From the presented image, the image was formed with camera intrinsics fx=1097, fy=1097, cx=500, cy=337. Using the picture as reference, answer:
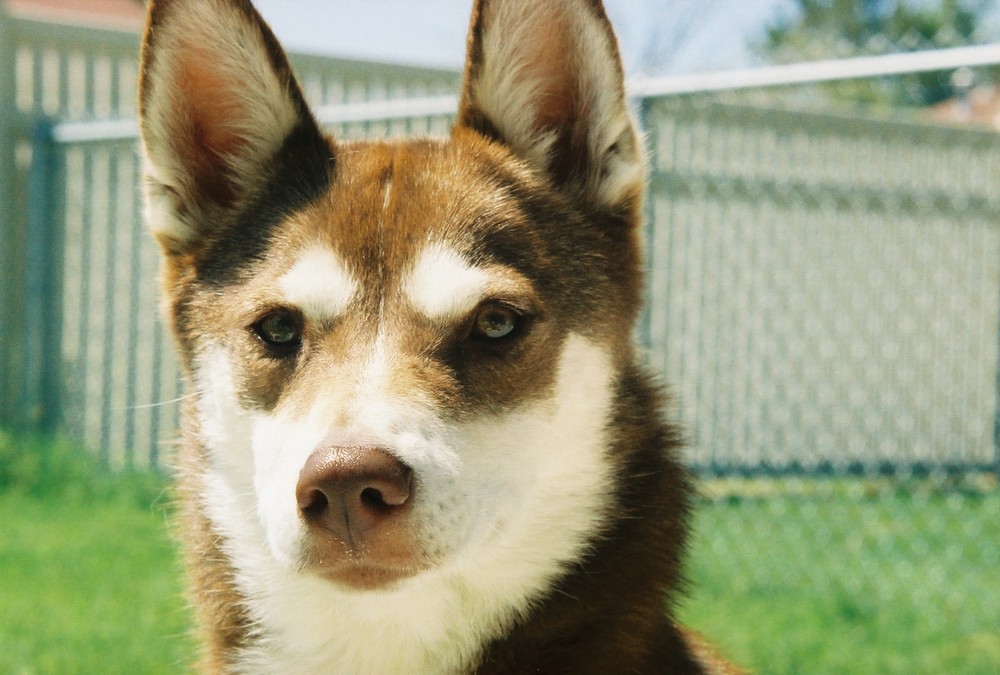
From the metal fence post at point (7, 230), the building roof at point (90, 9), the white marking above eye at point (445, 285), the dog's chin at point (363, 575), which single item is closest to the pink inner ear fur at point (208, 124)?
the white marking above eye at point (445, 285)

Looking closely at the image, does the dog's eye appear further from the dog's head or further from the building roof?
the building roof

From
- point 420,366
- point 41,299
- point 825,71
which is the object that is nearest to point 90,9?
point 41,299

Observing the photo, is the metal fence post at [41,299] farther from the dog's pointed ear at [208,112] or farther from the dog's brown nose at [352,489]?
the dog's brown nose at [352,489]

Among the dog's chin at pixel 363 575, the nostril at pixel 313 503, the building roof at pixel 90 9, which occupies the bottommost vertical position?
the dog's chin at pixel 363 575

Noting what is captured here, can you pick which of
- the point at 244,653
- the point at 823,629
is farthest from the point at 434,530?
the point at 823,629

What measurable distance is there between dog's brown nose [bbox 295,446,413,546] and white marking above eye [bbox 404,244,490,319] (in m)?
0.44

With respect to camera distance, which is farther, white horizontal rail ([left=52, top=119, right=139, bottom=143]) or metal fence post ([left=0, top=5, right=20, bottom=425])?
metal fence post ([left=0, top=5, right=20, bottom=425])

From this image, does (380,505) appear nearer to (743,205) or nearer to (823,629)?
(823,629)

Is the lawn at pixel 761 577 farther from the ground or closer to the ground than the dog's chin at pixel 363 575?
closer to the ground

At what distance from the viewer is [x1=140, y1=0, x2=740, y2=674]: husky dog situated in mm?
2062

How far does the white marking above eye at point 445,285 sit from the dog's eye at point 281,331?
0.26m

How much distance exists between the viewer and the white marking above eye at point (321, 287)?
2.28m

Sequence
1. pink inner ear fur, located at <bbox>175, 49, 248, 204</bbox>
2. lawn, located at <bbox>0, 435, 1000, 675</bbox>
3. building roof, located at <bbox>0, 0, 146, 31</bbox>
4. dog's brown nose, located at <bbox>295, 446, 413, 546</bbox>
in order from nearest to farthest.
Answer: dog's brown nose, located at <bbox>295, 446, 413, 546</bbox> < pink inner ear fur, located at <bbox>175, 49, 248, 204</bbox> < lawn, located at <bbox>0, 435, 1000, 675</bbox> < building roof, located at <bbox>0, 0, 146, 31</bbox>

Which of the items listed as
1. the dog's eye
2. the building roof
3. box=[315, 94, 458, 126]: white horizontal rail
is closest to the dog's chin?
the dog's eye
